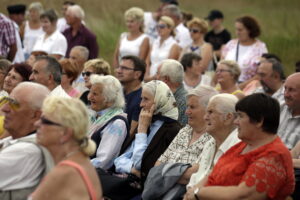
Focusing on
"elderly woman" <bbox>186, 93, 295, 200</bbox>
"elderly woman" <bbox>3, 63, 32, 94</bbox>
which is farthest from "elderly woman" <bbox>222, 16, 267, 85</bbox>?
"elderly woman" <bbox>186, 93, 295, 200</bbox>

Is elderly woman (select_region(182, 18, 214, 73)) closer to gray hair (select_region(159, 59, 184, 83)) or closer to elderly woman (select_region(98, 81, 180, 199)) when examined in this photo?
gray hair (select_region(159, 59, 184, 83))

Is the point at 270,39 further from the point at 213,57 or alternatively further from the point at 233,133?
the point at 233,133

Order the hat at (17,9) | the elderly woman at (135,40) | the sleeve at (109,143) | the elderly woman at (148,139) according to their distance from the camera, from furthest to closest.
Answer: the hat at (17,9) < the elderly woman at (135,40) < the sleeve at (109,143) < the elderly woman at (148,139)

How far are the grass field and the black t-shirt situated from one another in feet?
7.97

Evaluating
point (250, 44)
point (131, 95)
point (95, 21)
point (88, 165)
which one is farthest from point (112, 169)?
point (95, 21)

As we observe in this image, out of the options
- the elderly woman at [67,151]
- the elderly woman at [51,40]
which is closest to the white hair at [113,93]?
the elderly woman at [67,151]

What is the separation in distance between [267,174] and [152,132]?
2.17 m

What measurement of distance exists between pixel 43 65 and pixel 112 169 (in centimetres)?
172

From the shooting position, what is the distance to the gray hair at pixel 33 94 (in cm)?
571

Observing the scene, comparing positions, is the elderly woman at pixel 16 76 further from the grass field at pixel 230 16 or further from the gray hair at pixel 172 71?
the grass field at pixel 230 16

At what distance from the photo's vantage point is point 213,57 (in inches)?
512

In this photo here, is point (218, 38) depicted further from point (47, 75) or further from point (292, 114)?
point (292, 114)

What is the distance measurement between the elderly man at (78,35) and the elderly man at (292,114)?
612 cm

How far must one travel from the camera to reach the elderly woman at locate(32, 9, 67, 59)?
12.5 metres
